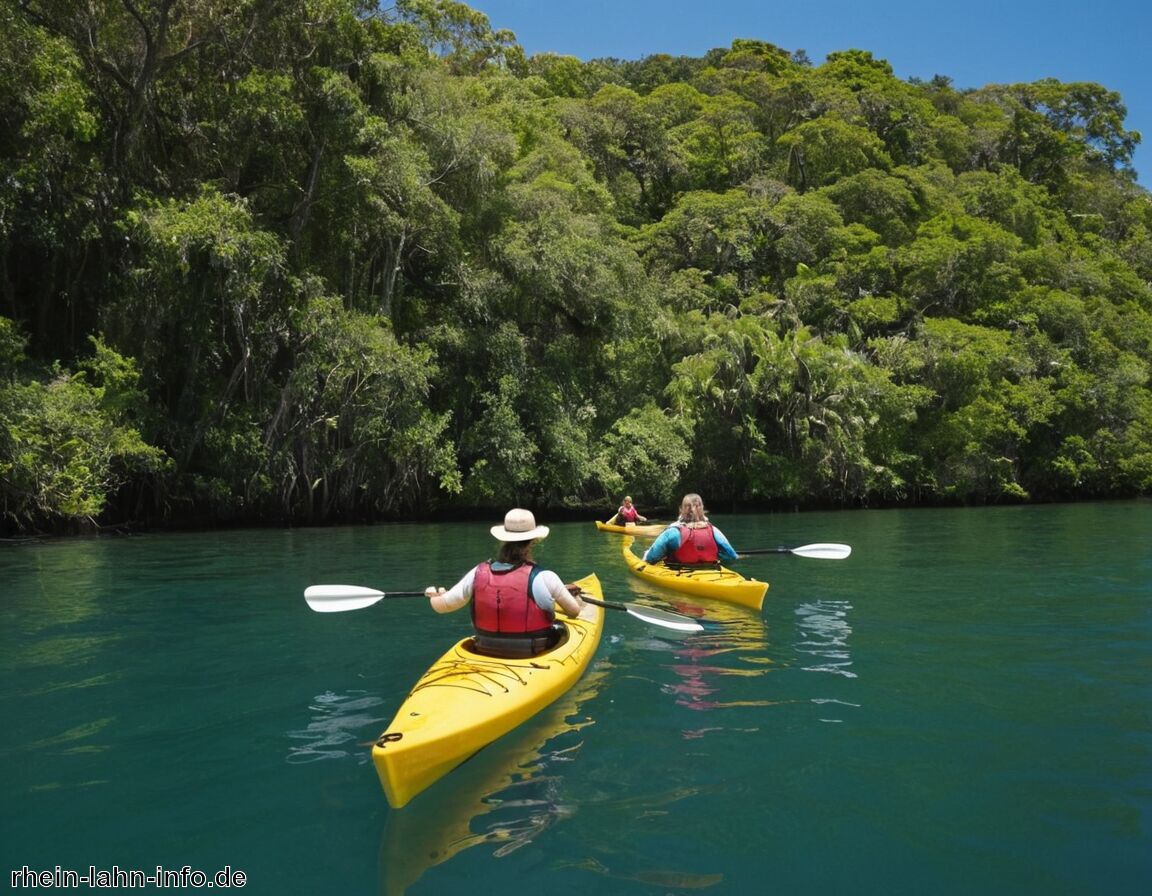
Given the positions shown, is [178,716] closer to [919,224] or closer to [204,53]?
[204,53]

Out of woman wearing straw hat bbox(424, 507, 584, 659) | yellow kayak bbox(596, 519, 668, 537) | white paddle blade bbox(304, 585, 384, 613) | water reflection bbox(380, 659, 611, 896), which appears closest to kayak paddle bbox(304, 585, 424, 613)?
white paddle blade bbox(304, 585, 384, 613)

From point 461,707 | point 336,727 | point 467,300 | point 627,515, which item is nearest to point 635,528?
point 627,515

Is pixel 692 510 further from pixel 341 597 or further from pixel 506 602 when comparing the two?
pixel 506 602

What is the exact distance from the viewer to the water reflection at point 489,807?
3.34m

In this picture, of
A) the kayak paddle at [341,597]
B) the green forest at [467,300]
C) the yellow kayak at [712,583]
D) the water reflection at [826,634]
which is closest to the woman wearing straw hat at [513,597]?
the kayak paddle at [341,597]

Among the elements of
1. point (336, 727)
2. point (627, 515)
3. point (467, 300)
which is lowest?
point (336, 727)

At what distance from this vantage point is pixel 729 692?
5.52 m

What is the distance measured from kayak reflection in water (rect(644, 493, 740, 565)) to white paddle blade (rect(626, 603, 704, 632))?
239 cm

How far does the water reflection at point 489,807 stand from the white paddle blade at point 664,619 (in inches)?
65.1

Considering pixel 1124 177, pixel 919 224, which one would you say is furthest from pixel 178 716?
pixel 1124 177

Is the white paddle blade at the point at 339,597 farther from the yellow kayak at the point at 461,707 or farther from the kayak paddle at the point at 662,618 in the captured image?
the kayak paddle at the point at 662,618

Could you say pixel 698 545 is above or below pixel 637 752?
above

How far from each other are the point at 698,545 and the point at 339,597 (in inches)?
162

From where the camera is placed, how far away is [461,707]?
4.23m
